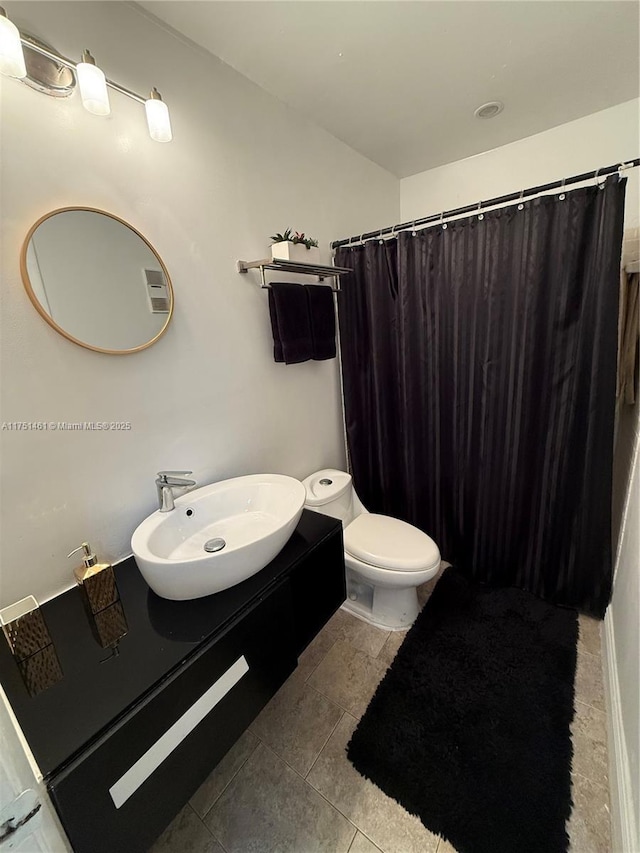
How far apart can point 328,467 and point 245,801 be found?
4.52ft

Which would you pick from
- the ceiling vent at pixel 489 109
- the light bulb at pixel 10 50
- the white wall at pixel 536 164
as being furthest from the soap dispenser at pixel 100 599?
the white wall at pixel 536 164

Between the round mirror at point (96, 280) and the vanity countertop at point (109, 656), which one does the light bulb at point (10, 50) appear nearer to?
the round mirror at point (96, 280)

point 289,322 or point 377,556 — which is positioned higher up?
point 289,322

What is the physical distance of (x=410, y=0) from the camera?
1.10 m

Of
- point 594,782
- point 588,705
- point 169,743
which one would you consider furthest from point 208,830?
point 588,705

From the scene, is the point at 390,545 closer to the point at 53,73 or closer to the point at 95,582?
the point at 95,582

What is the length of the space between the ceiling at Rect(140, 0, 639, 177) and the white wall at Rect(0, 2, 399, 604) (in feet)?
0.37

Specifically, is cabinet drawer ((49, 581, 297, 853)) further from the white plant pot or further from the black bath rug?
the white plant pot

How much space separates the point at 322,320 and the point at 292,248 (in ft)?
1.21

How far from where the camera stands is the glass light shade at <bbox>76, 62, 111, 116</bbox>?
2.88 feet

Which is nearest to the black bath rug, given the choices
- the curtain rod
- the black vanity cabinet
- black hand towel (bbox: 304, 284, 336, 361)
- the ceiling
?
the black vanity cabinet

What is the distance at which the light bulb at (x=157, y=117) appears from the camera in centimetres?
99

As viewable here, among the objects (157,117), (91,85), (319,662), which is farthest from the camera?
(319,662)

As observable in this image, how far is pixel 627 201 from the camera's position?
1718 millimetres
